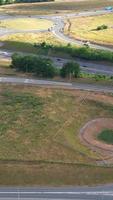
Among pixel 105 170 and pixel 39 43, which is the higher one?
pixel 39 43

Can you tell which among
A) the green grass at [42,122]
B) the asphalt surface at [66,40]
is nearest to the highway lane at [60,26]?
the asphalt surface at [66,40]

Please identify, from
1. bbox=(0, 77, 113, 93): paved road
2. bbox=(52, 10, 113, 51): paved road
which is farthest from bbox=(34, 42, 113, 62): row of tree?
bbox=(0, 77, 113, 93): paved road

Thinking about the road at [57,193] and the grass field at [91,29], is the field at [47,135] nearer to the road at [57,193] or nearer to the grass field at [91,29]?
the road at [57,193]

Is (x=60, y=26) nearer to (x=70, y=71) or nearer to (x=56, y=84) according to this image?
(x=70, y=71)

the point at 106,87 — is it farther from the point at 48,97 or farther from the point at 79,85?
the point at 48,97

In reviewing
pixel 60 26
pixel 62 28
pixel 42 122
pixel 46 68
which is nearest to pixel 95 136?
pixel 42 122

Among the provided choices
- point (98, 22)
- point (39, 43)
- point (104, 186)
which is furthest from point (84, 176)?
point (98, 22)

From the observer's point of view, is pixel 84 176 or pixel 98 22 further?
pixel 98 22

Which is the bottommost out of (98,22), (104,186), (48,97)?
(104,186)

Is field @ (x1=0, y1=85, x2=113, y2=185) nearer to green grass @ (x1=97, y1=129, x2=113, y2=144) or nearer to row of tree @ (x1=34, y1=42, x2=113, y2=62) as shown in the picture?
green grass @ (x1=97, y1=129, x2=113, y2=144)
